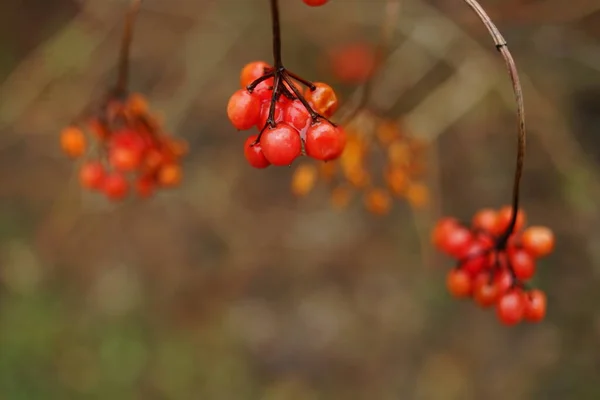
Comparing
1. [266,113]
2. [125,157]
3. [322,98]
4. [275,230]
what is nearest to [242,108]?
[266,113]

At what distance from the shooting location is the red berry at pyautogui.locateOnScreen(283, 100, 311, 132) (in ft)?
3.60

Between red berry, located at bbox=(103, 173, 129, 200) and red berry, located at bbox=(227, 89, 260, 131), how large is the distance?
94 cm

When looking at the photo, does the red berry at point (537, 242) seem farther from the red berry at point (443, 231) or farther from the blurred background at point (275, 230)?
the blurred background at point (275, 230)

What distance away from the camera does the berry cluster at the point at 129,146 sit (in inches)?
68.4

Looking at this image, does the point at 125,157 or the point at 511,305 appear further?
the point at 125,157

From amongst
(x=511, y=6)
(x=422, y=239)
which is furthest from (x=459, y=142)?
(x=511, y=6)

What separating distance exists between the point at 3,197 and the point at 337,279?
8.36 ft

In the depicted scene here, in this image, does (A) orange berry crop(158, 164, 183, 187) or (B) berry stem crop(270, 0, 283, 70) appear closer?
(B) berry stem crop(270, 0, 283, 70)

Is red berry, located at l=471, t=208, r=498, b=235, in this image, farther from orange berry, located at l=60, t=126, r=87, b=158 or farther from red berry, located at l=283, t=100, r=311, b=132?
orange berry, located at l=60, t=126, r=87, b=158

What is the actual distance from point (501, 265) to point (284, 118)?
80 centimetres

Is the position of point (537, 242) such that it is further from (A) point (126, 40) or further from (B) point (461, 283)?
(A) point (126, 40)

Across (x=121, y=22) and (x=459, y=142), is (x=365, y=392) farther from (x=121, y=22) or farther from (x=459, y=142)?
(x=121, y=22)

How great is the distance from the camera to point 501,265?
1.53 m

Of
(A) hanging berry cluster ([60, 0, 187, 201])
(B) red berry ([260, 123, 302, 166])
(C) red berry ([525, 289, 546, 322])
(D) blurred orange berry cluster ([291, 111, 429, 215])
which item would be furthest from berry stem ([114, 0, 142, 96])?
(C) red berry ([525, 289, 546, 322])
